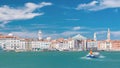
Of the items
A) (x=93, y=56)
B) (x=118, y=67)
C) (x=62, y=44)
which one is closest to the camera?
(x=118, y=67)

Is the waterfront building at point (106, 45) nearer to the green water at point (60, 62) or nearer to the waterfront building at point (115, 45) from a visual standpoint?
the waterfront building at point (115, 45)

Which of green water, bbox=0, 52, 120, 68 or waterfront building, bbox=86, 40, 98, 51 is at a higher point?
waterfront building, bbox=86, 40, 98, 51

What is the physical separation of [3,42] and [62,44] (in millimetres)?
20413

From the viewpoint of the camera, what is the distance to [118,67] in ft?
105

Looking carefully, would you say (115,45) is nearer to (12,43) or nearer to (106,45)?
(106,45)

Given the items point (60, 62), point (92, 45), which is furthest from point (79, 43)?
point (60, 62)

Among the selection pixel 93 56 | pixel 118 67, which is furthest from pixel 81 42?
pixel 118 67

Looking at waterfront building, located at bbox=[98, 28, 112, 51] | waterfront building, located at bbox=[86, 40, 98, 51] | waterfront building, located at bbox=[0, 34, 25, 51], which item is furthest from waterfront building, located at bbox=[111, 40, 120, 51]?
waterfront building, located at bbox=[0, 34, 25, 51]

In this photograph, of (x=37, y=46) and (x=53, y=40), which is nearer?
(x=37, y=46)

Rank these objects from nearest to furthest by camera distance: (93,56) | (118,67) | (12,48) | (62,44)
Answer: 1. (118,67)
2. (93,56)
3. (12,48)
4. (62,44)

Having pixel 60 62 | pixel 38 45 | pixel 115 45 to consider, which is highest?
pixel 38 45

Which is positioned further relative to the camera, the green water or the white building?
the white building

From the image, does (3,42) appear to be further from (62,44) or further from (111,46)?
(111,46)

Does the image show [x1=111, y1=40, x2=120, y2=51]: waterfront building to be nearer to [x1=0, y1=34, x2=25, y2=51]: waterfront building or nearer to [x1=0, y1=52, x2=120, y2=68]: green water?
[x1=0, y1=34, x2=25, y2=51]: waterfront building
